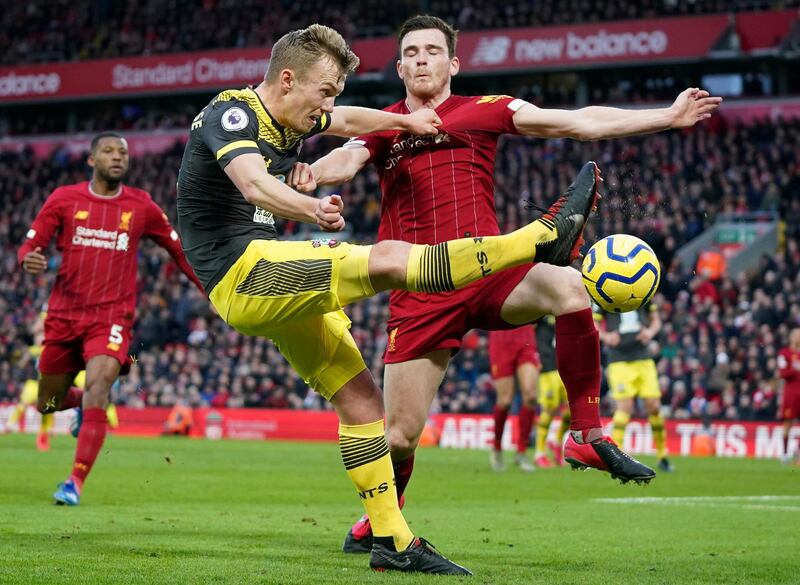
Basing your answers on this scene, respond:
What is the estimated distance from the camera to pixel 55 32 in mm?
43875

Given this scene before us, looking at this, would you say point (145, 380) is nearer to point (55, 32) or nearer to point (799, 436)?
point (799, 436)

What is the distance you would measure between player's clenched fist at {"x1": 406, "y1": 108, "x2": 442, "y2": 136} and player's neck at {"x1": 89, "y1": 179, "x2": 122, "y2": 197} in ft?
13.5

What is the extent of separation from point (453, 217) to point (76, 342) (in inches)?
165

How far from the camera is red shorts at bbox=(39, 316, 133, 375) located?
9.77 metres

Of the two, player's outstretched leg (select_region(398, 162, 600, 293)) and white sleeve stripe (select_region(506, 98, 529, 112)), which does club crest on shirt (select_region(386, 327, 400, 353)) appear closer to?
white sleeve stripe (select_region(506, 98, 529, 112))

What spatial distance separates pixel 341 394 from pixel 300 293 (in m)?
0.87

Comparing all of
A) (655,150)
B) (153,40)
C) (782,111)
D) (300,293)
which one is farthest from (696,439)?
(153,40)

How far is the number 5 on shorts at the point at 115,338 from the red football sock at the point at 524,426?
722 centimetres

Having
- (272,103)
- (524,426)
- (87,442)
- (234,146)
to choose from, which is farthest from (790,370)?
(234,146)

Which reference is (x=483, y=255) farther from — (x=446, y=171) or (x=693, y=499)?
(x=693, y=499)

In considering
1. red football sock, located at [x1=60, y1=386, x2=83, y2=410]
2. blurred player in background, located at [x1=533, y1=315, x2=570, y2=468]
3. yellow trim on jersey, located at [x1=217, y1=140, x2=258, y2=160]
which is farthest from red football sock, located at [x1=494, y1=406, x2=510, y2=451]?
yellow trim on jersey, located at [x1=217, y1=140, x2=258, y2=160]

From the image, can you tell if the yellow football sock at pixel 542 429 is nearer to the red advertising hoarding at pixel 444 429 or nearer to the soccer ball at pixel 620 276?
the red advertising hoarding at pixel 444 429

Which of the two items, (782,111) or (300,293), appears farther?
(782,111)

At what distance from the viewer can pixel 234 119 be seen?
5.72m
